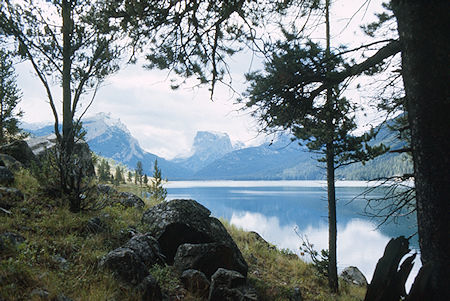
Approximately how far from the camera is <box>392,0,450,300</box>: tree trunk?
89.5 inches

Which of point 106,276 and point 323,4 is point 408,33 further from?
point 106,276

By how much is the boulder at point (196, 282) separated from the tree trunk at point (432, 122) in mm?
3560

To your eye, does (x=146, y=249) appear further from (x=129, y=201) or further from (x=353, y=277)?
(x=353, y=277)

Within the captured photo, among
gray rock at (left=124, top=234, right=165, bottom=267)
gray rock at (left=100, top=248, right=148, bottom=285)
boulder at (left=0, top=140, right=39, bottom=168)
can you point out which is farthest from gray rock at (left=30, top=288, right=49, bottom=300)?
boulder at (left=0, top=140, right=39, bottom=168)

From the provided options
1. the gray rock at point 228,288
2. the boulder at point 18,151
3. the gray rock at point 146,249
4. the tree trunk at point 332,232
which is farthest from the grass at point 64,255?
the boulder at point 18,151

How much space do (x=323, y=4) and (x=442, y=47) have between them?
2812 mm

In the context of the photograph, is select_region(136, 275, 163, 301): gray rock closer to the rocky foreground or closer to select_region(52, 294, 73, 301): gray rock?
the rocky foreground

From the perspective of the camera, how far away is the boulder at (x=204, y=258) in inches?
211

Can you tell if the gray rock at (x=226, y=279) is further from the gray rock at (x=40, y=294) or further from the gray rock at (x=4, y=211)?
the gray rock at (x=4, y=211)

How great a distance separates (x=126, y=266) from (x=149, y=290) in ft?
1.68

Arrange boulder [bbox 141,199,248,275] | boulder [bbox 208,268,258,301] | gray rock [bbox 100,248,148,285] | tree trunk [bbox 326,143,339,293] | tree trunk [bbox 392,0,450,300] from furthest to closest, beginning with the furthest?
1. tree trunk [bbox 326,143,339,293]
2. boulder [bbox 141,199,248,275]
3. boulder [bbox 208,268,258,301]
4. gray rock [bbox 100,248,148,285]
5. tree trunk [bbox 392,0,450,300]

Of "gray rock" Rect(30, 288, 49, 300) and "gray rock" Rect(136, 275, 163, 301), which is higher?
"gray rock" Rect(30, 288, 49, 300)

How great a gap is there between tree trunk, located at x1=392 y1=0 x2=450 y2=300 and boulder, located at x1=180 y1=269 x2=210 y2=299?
3.56 m

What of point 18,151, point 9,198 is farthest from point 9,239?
point 18,151
